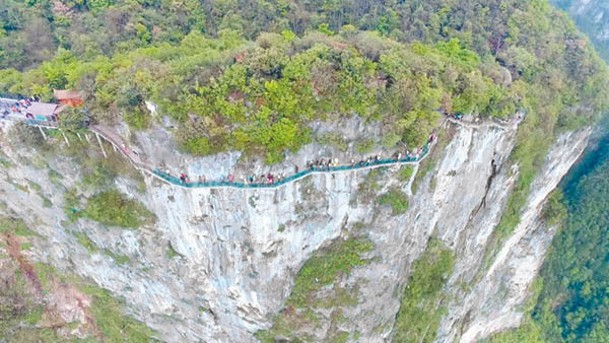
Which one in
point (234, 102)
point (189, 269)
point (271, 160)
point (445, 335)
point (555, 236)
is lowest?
point (445, 335)

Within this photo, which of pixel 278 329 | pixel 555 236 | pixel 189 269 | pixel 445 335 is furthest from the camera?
pixel 555 236

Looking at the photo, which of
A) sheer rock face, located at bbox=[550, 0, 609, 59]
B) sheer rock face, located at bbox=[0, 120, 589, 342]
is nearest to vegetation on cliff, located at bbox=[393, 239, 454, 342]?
sheer rock face, located at bbox=[0, 120, 589, 342]

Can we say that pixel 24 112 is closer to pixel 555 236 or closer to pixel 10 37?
pixel 10 37

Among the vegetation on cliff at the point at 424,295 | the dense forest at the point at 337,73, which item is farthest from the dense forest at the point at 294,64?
the vegetation on cliff at the point at 424,295

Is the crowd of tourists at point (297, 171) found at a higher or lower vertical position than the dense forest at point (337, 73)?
lower

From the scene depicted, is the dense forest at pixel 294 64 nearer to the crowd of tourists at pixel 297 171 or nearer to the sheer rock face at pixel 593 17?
the crowd of tourists at pixel 297 171

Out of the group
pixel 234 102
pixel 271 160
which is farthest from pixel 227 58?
pixel 271 160
